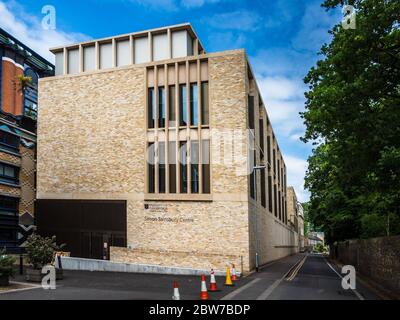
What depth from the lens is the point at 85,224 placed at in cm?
3206

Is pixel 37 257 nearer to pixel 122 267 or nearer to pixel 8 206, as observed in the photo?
pixel 122 267

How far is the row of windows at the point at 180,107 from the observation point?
101 feet

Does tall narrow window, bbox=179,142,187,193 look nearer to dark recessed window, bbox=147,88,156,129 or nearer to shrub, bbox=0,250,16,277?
dark recessed window, bbox=147,88,156,129

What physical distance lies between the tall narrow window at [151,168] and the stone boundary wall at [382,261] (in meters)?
15.2

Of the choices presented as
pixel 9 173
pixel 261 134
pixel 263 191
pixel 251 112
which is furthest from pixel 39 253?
pixel 261 134

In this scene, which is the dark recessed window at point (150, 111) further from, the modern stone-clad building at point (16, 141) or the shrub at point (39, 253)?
the shrub at point (39, 253)

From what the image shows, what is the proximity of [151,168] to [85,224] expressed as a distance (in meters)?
6.76

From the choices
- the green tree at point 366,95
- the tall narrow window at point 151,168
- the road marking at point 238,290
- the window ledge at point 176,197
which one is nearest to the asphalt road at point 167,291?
the road marking at point 238,290

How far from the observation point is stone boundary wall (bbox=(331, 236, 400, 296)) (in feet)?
57.2

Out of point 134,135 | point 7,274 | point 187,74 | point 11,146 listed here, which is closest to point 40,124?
point 11,146

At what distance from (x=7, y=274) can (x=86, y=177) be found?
15617 mm

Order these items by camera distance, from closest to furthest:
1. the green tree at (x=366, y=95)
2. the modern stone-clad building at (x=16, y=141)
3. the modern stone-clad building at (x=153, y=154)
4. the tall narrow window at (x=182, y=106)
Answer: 1. the green tree at (x=366, y=95)
2. the modern stone-clad building at (x=153, y=154)
3. the tall narrow window at (x=182, y=106)
4. the modern stone-clad building at (x=16, y=141)
